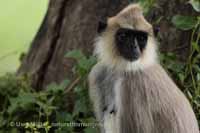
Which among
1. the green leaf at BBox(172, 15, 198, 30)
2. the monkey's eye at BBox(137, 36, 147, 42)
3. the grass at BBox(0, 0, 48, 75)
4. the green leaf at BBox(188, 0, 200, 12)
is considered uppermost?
the grass at BBox(0, 0, 48, 75)

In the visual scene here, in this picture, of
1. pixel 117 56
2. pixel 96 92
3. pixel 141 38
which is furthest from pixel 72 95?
pixel 141 38

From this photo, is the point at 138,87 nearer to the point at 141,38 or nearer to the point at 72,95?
the point at 141,38

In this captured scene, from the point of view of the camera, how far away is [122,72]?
491 centimetres

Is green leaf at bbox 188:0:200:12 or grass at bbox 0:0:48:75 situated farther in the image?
grass at bbox 0:0:48:75

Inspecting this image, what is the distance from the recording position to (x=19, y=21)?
36.3 feet

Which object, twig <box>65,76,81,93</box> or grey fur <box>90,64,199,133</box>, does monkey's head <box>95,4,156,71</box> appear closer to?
grey fur <box>90,64,199,133</box>

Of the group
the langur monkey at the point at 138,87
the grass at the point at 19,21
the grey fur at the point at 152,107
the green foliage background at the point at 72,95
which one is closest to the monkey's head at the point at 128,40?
the langur monkey at the point at 138,87

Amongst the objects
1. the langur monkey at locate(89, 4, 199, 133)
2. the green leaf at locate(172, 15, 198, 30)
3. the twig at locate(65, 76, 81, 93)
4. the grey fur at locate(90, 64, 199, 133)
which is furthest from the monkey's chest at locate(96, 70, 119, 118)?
the green leaf at locate(172, 15, 198, 30)

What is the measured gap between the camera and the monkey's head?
15.7 feet

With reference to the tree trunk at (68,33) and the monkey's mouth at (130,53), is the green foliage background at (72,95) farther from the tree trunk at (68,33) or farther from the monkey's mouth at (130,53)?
the monkey's mouth at (130,53)

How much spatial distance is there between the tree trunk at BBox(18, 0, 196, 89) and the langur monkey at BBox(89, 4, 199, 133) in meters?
0.79

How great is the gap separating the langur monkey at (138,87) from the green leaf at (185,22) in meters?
0.49

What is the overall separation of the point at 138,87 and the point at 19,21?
21.3 feet

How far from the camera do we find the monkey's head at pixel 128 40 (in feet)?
15.7
